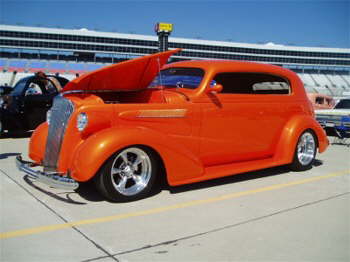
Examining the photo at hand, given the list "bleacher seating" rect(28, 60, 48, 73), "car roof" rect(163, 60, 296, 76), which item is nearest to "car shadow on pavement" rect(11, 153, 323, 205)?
"car roof" rect(163, 60, 296, 76)

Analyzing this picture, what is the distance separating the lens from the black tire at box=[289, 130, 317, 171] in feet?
18.8

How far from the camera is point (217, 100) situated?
4.71m

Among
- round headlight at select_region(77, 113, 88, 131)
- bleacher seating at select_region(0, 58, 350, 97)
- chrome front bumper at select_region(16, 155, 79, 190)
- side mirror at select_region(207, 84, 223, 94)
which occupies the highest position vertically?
bleacher seating at select_region(0, 58, 350, 97)

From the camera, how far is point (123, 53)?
7694 centimetres

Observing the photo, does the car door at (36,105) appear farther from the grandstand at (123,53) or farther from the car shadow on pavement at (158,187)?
the grandstand at (123,53)

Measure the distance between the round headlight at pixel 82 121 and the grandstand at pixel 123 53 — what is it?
5672cm

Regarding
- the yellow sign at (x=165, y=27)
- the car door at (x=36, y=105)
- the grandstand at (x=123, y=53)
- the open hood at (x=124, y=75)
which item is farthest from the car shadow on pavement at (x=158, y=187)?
the grandstand at (x=123, y=53)

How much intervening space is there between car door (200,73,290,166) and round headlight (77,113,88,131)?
1485 millimetres

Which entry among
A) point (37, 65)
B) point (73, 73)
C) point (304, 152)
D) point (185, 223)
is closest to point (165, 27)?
point (73, 73)

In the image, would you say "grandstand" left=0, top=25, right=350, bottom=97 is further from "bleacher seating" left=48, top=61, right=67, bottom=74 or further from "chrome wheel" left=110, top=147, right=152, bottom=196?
"chrome wheel" left=110, top=147, right=152, bottom=196

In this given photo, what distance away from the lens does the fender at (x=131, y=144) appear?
3.64 metres

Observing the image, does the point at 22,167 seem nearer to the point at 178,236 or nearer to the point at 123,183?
the point at 123,183

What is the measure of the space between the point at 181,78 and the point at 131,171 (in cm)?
171

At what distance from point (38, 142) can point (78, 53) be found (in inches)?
2894
